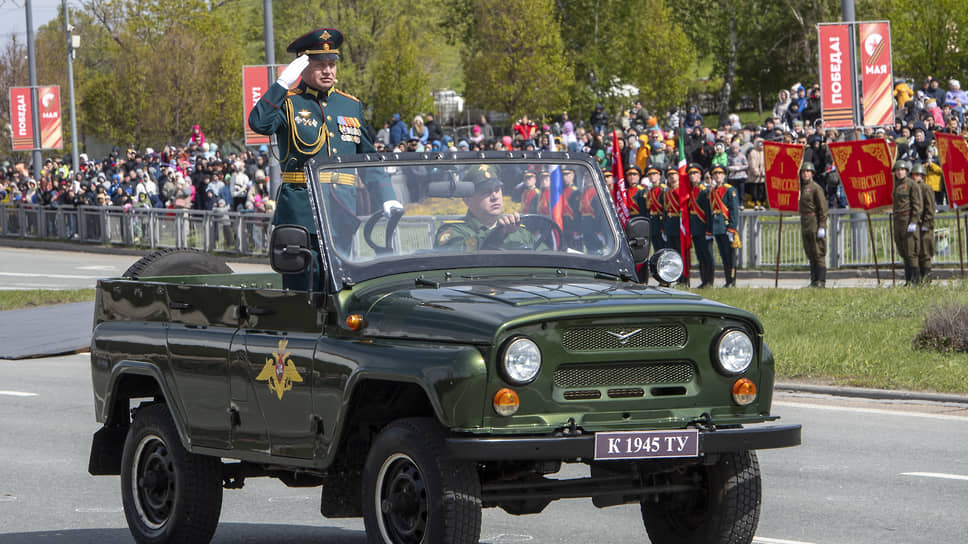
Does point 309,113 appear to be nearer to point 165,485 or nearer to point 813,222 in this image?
point 165,485

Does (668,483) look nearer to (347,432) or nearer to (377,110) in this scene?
(347,432)

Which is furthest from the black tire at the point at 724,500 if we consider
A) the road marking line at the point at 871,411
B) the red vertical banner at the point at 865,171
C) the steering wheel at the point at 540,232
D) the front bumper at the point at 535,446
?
the red vertical banner at the point at 865,171

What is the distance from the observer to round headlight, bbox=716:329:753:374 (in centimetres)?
657

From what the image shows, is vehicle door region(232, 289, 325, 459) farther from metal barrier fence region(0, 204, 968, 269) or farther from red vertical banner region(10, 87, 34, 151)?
red vertical banner region(10, 87, 34, 151)

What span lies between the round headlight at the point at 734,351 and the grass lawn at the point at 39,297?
20.9 metres

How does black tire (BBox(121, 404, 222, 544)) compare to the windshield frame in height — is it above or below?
below

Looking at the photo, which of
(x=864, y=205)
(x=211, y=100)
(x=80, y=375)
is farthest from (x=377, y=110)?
(x=80, y=375)

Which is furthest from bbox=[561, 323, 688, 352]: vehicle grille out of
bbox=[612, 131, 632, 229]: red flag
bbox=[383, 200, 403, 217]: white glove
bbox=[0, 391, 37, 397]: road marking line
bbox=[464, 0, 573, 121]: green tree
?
bbox=[464, 0, 573, 121]: green tree

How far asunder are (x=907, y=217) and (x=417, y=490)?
19.9 metres

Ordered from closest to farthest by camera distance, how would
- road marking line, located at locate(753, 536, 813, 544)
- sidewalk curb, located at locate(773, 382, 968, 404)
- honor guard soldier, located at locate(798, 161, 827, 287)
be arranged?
road marking line, located at locate(753, 536, 813, 544) < sidewalk curb, located at locate(773, 382, 968, 404) < honor guard soldier, located at locate(798, 161, 827, 287)

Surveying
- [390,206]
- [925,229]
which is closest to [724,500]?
[390,206]

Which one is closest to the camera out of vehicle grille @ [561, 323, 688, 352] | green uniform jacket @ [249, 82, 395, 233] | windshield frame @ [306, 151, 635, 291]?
vehicle grille @ [561, 323, 688, 352]

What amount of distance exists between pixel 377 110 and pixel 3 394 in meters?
57.9

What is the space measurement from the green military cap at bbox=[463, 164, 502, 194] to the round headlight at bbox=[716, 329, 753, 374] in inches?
58.7
